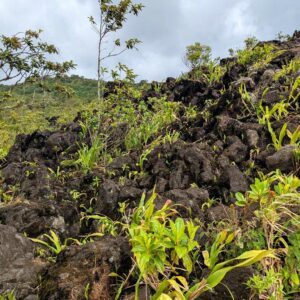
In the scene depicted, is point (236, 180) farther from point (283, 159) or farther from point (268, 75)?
point (268, 75)

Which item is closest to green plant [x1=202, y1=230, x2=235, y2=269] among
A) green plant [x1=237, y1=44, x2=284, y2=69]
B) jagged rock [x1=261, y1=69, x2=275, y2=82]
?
jagged rock [x1=261, y1=69, x2=275, y2=82]

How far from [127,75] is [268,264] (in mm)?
5282

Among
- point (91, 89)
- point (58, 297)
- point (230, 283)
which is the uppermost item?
point (91, 89)

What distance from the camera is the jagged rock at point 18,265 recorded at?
305 cm

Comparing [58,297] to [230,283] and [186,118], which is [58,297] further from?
[186,118]

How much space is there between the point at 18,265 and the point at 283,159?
295cm

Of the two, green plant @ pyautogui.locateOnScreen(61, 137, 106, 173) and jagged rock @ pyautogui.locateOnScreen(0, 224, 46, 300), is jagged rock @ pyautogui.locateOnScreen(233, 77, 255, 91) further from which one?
jagged rock @ pyautogui.locateOnScreen(0, 224, 46, 300)

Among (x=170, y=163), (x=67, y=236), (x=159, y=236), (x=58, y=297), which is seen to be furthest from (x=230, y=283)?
(x=170, y=163)

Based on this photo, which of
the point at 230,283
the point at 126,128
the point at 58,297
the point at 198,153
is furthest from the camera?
the point at 126,128

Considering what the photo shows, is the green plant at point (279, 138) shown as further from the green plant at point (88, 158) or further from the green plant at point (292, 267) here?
the green plant at point (88, 158)

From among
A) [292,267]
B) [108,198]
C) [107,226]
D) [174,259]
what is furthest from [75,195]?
[292,267]

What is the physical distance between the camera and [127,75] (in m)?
7.15

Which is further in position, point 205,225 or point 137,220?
point 205,225

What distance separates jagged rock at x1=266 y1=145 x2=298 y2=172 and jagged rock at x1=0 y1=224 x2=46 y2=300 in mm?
2682
